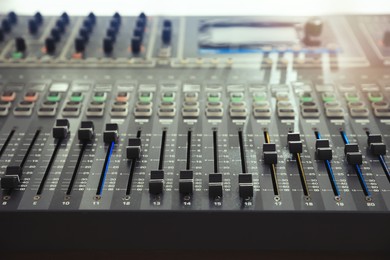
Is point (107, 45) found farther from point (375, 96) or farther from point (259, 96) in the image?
point (375, 96)

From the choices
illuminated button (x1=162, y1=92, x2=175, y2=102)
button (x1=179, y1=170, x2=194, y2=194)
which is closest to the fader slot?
button (x1=179, y1=170, x2=194, y2=194)

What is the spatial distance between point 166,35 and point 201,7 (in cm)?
35

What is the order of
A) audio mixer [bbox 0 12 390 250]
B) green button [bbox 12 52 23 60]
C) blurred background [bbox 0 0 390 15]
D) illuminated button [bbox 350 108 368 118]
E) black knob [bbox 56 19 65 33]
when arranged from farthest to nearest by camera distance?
blurred background [bbox 0 0 390 15] < black knob [bbox 56 19 65 33] < green button [bbox 12 52 23 60] < illuminated button [bbox 350 108 368 118] < audio mixer [bbox 0 12 390 250]

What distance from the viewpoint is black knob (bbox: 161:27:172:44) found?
176 centimetres

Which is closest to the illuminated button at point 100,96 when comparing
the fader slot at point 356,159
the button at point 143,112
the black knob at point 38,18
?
the button at point 143,112

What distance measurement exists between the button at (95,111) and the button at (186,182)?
1.13 ft

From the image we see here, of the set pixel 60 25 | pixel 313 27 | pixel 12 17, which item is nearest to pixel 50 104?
pixel 60 25

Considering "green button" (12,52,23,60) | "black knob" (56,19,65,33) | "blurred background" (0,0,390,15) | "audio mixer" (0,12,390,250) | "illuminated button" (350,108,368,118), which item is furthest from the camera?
"blurred background" (0,0,390,15)

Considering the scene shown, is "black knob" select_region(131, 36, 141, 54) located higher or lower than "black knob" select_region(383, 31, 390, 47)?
lower

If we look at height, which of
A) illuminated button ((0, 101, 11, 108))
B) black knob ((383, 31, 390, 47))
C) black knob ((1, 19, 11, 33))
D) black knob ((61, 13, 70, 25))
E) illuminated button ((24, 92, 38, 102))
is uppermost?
black knob ((61, 13, 70, 25))

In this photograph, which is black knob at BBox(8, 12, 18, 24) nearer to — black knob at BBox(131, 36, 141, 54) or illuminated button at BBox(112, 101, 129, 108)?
black knob at BBox(131, 36, 141, 54)

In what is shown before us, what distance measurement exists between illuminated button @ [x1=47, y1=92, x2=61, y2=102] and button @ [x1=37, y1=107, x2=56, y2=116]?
0.06 m

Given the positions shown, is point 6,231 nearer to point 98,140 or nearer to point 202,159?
point 98,140

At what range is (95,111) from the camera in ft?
4.62
